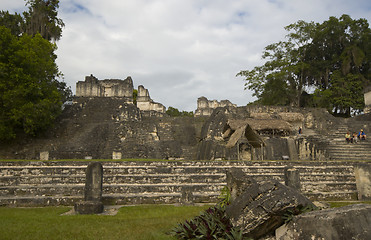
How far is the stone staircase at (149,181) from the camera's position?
9.51m

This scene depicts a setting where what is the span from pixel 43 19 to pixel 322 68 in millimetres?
30757

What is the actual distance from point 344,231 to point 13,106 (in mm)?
20352

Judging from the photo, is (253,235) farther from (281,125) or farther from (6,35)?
(6,35)

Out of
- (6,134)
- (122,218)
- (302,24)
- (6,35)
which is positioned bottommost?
(122,218)

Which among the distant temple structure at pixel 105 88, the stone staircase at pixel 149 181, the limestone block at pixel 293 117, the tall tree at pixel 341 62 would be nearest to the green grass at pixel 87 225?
the stone staircase at pixel 149 181

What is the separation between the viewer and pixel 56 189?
386 inches

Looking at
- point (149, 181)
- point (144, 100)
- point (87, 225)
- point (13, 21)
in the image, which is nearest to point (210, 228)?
point (87, 225)

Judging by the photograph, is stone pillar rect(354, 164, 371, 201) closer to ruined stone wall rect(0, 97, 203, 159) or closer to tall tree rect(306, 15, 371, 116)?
ruined stone wall rect(0, 97, 203, 159)

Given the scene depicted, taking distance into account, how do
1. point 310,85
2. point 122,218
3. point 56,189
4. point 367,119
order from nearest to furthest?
point 122,218 < point 56,189 < point 367,119 < point 310,85

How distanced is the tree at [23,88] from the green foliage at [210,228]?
1728 cm

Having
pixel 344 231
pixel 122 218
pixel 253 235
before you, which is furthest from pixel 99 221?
pixel 344 231

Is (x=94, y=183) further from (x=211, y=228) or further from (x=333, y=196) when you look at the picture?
(x=333, y=196)

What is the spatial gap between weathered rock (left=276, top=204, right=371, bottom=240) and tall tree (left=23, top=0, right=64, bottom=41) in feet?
89.1

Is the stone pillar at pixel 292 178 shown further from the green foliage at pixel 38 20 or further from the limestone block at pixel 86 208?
the green foliage at pixel 38 20
